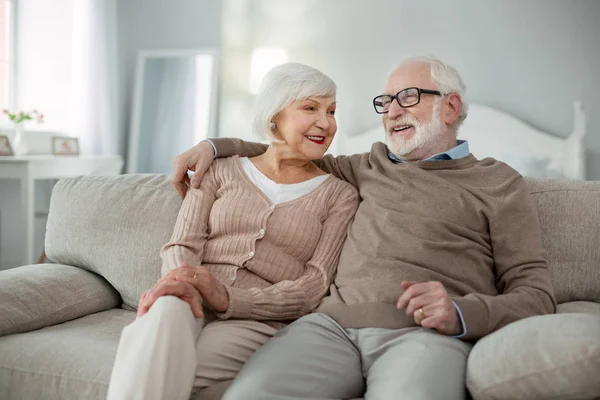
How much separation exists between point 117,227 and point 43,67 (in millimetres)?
3014

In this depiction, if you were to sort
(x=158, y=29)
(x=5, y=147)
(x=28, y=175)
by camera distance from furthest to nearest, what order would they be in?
(x=158, y=29), (x=5, y=147), (x=28, y=175)

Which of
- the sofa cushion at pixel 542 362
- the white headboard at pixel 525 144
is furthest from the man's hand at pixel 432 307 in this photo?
the white headboard at pixel 525 144

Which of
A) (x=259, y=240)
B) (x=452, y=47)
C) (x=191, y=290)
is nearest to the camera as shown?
(x=191, y=290)

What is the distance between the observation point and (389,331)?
1.54 metres

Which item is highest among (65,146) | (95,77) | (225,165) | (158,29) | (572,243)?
(158,29)

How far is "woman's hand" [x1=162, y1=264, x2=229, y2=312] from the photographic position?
4.87ft

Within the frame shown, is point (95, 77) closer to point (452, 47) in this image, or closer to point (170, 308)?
point (452, 47)

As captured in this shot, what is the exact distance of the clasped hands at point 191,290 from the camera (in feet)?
4.67

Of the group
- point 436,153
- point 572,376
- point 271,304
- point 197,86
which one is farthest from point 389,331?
point 197,86

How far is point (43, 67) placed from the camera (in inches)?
182

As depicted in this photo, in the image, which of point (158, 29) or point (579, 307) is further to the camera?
point (158, 29)

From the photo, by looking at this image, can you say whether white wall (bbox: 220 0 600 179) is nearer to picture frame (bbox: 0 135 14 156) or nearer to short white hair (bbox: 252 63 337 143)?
picture frame (bbox: 0 135 14 156)

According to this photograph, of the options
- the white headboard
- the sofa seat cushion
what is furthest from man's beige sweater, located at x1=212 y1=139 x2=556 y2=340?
the white headboard

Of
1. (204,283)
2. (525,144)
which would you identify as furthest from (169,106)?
(204,283)
